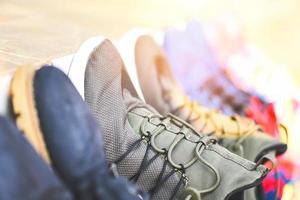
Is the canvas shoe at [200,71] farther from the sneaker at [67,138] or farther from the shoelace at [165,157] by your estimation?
the sneaker at [67,138]

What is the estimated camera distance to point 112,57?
0.58m

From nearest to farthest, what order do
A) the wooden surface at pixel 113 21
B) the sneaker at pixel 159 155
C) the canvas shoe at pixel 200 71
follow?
the sneaker at pixel 159 155 < the wooden surface at pixel 113 21 < the canvas shoe at pixel 200 71

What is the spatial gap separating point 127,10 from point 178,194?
2.15ft

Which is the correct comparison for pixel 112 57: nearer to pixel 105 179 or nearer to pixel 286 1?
pixel 105 179

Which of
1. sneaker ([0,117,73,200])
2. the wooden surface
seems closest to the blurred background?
the wooden surface

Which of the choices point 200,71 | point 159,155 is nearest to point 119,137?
point 159,155

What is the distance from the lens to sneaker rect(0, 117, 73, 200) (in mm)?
280

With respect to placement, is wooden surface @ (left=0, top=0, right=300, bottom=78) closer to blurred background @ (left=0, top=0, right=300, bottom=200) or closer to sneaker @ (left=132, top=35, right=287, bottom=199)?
blurred background @ (left=0, top=0, right=300, bottom=200)

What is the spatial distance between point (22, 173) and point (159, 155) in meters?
0.25

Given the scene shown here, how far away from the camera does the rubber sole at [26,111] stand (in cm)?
34

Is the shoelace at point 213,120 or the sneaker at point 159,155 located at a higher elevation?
the sneaker at point 159,155

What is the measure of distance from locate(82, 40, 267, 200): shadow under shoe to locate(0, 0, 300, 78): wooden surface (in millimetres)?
121

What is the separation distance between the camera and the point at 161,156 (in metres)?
0.51

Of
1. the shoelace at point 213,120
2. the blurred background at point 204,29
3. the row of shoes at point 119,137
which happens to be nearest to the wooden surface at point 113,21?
the blurred background at point 204,29
